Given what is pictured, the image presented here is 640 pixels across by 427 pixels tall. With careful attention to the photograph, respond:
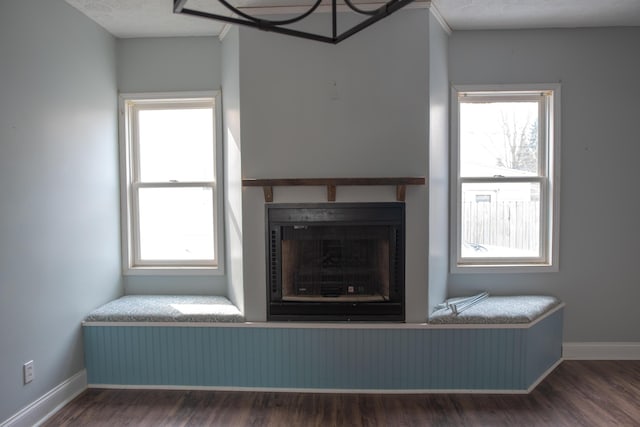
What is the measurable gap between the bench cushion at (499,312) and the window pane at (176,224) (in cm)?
195

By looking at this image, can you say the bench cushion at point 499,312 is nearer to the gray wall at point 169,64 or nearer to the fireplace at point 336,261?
the fireplace at point 336,261

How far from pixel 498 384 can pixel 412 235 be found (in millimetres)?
1211

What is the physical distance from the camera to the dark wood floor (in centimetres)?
249

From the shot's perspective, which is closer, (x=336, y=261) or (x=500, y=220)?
(x=336, y=261)

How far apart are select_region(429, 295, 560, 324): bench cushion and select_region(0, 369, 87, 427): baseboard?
2534 mm

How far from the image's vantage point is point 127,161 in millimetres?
3316

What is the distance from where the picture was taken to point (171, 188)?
3.39m

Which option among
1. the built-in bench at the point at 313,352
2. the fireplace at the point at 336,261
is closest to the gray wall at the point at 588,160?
the built-in bench at the point at 313,352

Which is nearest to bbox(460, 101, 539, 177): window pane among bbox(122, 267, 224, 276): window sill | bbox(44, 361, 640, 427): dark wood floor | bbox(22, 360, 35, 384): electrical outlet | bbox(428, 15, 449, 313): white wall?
bbox(428, 15, 449, 313): white wall

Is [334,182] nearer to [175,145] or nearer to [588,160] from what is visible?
[175,145]

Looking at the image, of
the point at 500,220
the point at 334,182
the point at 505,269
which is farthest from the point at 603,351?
the point at 334,182

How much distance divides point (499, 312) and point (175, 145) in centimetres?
288

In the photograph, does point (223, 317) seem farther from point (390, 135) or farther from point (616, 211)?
point (616, 211)

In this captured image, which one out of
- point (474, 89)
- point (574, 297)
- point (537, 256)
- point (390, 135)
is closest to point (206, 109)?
point (390, 135)
